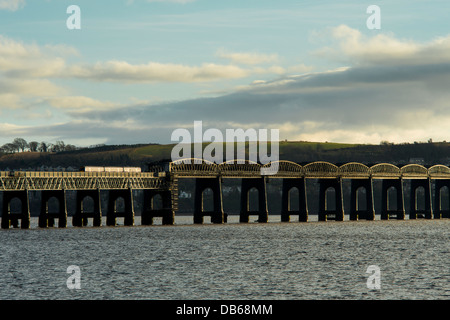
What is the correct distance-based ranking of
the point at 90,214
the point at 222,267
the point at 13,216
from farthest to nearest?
the point at 90,214
the point at 13,216
the point at 222,267

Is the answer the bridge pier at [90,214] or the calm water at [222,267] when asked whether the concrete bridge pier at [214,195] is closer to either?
the bridge pier at [90,214]

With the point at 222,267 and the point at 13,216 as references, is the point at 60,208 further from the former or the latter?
the point at 222,267

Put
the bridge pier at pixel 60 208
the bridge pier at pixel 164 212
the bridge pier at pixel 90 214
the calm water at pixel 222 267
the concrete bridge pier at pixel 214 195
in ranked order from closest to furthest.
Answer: the calm water at pixel 222 267, the bridge pier at pixel 60 208, the bridge pier at pixel 90 214, the bridge pier at pixel 164 212, the concrete bridge pier at pixel 214 195

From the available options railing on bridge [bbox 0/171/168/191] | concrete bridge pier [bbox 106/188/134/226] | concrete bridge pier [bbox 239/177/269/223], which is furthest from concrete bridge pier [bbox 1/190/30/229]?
concrete bridge pier [bbox 239/177/269/223]

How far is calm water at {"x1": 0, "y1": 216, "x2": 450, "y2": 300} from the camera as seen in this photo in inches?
2539

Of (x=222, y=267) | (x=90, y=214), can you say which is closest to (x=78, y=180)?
(x=90, y=214)

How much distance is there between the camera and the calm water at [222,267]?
64.5m

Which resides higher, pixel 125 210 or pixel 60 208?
pixel 60 208

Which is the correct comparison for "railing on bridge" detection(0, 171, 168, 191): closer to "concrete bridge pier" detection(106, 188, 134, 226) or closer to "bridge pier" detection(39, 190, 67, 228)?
"bridge pier" detection(39, 190, 67, 228)

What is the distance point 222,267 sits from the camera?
8450 cm

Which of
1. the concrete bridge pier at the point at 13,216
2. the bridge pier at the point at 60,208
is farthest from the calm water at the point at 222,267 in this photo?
the bridge pier at the point at 60,208

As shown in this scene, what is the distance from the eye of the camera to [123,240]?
130 meters

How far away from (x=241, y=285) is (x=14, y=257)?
1573 inches
